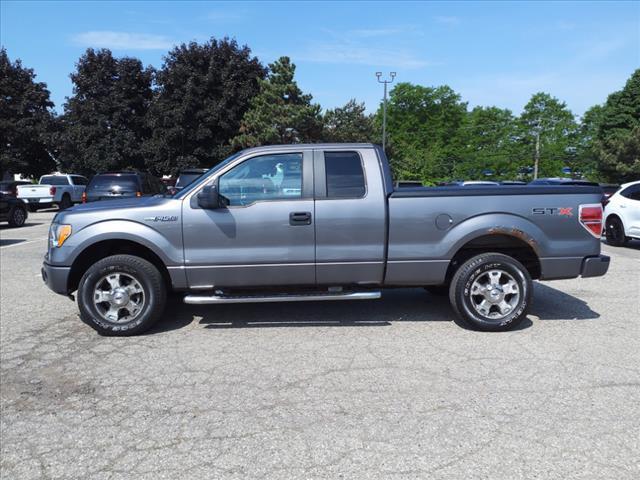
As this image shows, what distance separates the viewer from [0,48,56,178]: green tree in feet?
108

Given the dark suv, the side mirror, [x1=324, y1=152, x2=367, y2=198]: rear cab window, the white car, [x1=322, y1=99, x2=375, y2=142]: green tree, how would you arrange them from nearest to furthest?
the side mirror, [x1=324, y1=152, x2=367, y2=198]: rear cab window, the white car, the dark suv, [x1=322, y1=99, x2=375, y2=142]: green tree

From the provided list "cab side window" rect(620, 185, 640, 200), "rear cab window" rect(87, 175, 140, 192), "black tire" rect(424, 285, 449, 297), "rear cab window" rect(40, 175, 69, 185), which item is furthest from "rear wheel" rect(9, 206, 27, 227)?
"cab side window" rect(620, 185, 640, 200)

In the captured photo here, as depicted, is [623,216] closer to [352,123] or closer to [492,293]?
[492,293]

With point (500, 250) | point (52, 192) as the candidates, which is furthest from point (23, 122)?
point (500, 250)

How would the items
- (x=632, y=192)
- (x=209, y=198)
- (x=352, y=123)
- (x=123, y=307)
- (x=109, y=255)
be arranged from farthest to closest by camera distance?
(x=352, y=123)
(x=632, y=192)
(x=109, y=255)
(x=123, y=307)
(x=209, y=198)

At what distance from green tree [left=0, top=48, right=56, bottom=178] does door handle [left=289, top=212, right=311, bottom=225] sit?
33.1m

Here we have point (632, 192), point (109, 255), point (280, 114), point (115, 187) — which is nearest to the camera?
point (109, 255)

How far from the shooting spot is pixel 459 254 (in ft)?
17.4

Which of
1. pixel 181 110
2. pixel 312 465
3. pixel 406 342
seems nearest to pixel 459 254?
pixel 406 342

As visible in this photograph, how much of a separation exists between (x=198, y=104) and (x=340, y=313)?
1120 inches

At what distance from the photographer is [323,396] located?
3.62 meters

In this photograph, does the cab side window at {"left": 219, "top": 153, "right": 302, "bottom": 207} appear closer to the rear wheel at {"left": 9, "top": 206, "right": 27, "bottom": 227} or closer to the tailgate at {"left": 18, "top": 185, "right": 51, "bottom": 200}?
the rear wheel at {"left": 9, "top": 206, "right": 27, "bottom": 227}

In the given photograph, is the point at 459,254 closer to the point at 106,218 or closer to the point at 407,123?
the point at 106,218

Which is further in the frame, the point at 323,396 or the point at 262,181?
the point at 262,181
